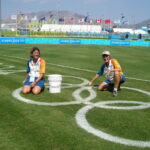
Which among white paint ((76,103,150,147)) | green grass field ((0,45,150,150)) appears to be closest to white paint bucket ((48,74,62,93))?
green grass field ((0,45,150,150))

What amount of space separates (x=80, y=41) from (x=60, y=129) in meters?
40.4

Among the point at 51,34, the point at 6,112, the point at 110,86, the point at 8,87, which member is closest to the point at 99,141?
the point at 6,112

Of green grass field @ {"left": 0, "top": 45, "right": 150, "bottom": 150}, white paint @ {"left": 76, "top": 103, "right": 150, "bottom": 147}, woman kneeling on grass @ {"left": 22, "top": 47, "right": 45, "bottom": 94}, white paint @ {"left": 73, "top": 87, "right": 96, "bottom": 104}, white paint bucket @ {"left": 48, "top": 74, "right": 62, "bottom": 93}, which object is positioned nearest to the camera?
green grass field @ {"left": 0, "top": 45, "right": 150, "bottom": 150}

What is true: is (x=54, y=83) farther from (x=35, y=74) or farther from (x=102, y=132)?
(x=102, y=132)

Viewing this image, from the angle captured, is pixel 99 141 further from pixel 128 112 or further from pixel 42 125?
pixel 128 112

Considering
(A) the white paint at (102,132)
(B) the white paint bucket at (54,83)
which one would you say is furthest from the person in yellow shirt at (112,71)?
(B) the white paint bucket at (54,83)

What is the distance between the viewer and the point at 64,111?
6.25 m

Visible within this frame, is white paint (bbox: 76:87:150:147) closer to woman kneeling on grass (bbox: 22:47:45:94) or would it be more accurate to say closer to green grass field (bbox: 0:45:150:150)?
green grass field (bbox: 0:45:150:150)

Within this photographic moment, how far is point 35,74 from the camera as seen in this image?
8328 millimetres

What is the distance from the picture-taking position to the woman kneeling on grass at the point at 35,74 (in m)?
7.91

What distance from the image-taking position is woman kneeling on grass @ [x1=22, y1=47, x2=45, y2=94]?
26.0ft

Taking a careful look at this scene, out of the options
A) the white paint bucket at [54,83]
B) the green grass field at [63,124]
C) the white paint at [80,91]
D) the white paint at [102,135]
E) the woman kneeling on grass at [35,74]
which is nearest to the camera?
the green grass field at [63,124]

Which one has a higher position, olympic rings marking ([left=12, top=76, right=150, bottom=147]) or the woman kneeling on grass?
the woman kneeling on grass

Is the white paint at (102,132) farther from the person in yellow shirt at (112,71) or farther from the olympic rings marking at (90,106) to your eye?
the person in yellow shirt at (112,71)
